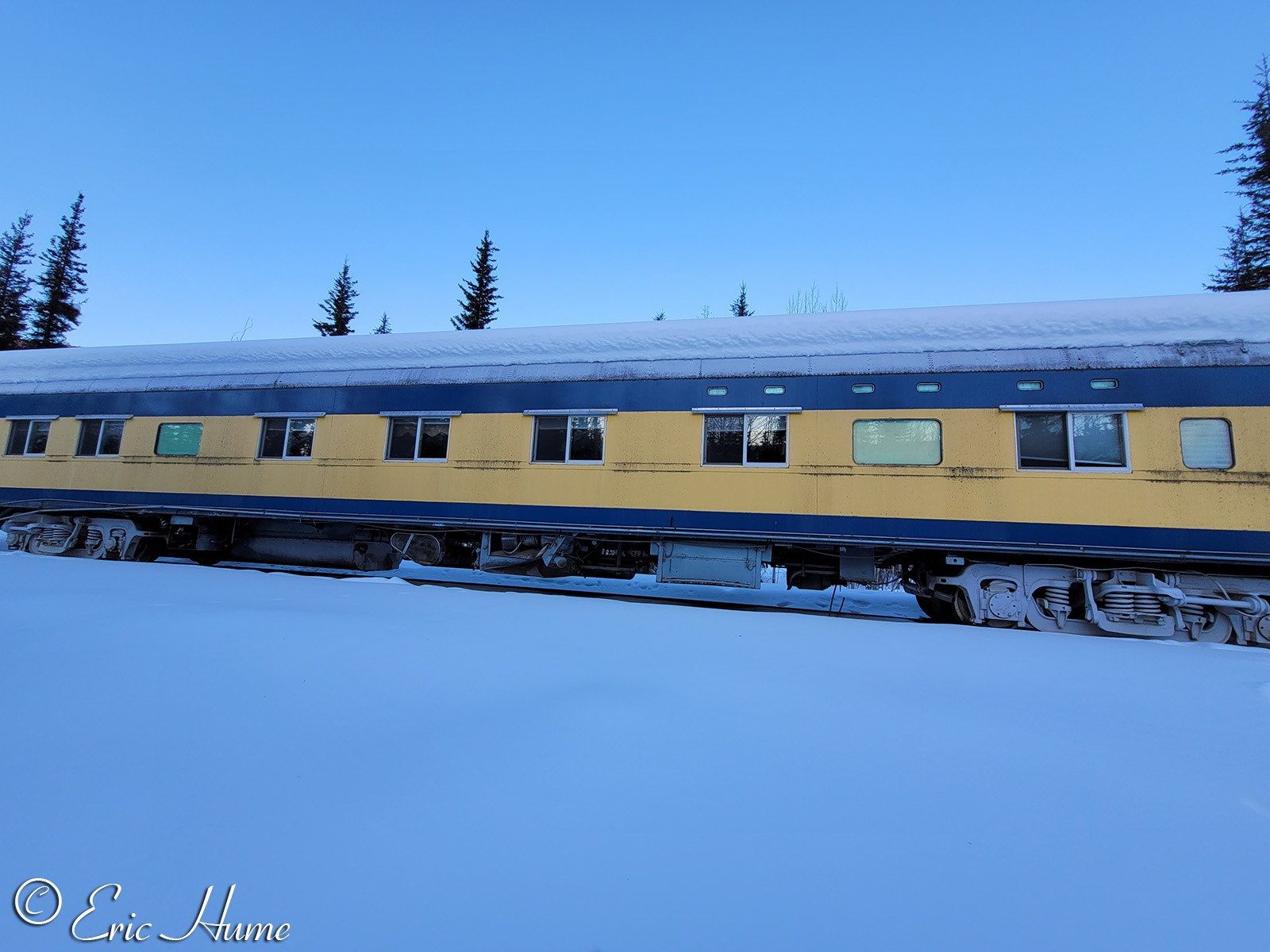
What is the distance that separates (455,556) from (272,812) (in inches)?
272

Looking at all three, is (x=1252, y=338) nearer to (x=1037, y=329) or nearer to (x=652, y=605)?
(x=1037, y=329)

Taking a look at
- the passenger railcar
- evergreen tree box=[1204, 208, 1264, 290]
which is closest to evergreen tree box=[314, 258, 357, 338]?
the passenger railcar

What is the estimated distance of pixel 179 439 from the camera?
9586 millimetres

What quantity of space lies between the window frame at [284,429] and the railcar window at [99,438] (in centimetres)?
298

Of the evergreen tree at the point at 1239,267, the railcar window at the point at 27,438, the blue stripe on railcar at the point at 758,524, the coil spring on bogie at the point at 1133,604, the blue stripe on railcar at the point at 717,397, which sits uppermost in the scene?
the evergreen tree at the point at 1239,267

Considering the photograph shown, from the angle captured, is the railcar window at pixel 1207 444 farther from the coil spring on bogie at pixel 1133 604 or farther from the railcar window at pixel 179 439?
the railcar window at pixel 179 439

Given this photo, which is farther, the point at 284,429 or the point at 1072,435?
the point at 284,429

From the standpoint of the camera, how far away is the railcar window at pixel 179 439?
31.2 feet

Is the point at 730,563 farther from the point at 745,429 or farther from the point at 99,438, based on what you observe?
the point at 99,438

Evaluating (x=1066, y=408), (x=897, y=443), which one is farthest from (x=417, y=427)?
(x=1066, y=408)

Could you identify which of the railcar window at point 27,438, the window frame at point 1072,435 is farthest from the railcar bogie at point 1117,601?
the railcar window at point 27,438

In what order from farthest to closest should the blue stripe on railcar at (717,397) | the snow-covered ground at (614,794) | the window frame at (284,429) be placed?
1. the window frame at (284,429)
2. the blue stripe on railcar at (717,397)
3. the snow-covered ground at (614,794)

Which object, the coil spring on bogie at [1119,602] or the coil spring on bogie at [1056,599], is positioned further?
the coil spring on bogie at [1056,599]

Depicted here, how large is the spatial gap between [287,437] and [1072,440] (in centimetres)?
1120
